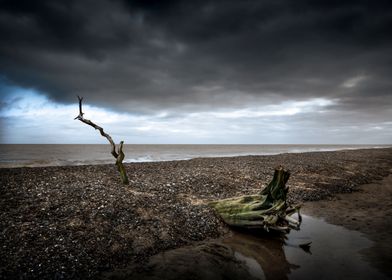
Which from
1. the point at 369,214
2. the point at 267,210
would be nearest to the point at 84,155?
the point at 267,210

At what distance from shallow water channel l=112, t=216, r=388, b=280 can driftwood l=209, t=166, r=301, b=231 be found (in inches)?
25.0

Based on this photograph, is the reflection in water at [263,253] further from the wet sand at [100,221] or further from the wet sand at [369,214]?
the wet sand at [369,214]

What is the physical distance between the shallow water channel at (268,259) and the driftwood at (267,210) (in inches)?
25.0

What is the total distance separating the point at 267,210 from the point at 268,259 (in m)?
2.68

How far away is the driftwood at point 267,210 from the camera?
12820 millimetres

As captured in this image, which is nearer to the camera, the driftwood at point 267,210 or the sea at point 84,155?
the driftwood at point 267,210

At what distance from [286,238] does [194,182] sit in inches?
388

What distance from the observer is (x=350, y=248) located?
38.3 ft

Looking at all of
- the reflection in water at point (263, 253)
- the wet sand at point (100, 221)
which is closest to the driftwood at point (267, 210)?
the reflection in water at point (263, 253)

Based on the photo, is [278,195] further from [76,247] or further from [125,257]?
[76,247]

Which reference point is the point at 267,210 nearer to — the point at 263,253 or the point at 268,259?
the point at 263,253

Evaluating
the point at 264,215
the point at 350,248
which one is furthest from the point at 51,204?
the point at 350,248

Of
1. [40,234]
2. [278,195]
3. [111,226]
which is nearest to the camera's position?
[40,234]

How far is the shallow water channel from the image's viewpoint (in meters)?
9.47
